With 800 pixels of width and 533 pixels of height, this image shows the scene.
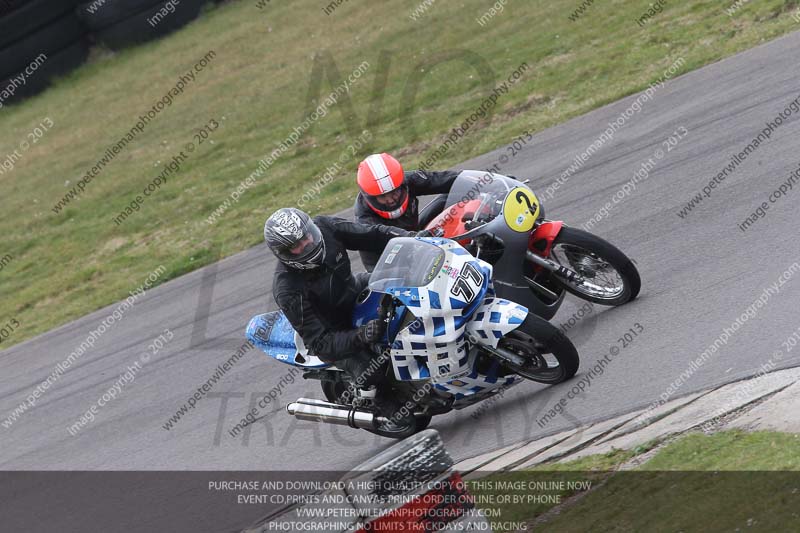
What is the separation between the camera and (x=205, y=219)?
51.9 ft

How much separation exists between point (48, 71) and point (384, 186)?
68.8 feet

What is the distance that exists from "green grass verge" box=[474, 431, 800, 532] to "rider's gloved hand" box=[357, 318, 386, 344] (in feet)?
5.45

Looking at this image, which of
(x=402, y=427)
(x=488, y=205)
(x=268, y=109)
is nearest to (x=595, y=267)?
(x=488, y=205)

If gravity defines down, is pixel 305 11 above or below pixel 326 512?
below

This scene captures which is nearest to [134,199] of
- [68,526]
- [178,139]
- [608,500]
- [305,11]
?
[178,139]

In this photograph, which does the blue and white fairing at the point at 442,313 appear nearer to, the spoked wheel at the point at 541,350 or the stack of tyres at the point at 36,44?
the spoked wheel at the point at 541,350

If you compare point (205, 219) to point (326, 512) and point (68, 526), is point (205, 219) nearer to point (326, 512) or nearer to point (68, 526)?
point (68, 526)

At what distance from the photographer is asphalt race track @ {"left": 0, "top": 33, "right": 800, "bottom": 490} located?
6.73m

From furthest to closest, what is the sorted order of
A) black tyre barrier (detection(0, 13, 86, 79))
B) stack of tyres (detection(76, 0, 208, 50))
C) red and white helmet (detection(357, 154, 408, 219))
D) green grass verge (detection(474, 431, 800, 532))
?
stack of tyres (detection(76, 0, 208, 50)), black tyre barrier (detection(0, 13, 86, 79)), red and white helmet (detection(357, 154, 408, 219)), green grass verge (detection(474, 431, 800, 532))

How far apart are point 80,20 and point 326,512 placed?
22.6 meters

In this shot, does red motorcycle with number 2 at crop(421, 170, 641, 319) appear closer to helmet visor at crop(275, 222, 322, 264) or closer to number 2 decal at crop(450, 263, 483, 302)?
number 2 decal at crop(450, 263, 483, 302)

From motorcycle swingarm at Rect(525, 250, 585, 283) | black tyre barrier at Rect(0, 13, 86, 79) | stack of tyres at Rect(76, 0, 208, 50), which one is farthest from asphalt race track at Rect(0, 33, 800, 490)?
stack of tyres at Rect(76, 0, 208, 50)

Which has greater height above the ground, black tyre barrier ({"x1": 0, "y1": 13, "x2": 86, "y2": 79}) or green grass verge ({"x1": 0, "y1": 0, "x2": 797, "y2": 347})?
black tyre barrier ({"x1": 0, "y1": 13, "x2": 86, "y2": 79})

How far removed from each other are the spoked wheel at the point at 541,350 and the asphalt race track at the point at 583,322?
0.14 m
